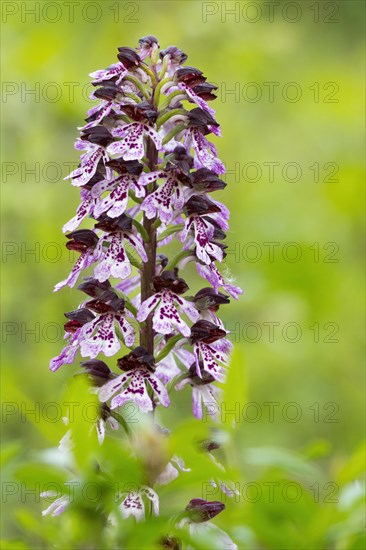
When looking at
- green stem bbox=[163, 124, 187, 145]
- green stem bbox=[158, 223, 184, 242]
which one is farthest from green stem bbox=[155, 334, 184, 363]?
green stem bbox=[163, 124, 187, 145]

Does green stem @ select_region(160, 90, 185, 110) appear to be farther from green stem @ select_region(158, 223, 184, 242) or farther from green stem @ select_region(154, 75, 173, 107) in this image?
green stem @ select_region(158, 223, 184, 242)

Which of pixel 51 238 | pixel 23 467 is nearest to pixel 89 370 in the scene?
pixel 23 467

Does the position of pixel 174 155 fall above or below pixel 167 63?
below

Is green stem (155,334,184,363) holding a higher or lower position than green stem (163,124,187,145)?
lower

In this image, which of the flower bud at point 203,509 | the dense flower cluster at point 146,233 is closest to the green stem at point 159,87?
the dense flower cluster at point 146,233

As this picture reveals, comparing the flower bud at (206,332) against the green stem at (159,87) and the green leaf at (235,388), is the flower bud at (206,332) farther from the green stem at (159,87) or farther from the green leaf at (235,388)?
the green leaf at (235,388)

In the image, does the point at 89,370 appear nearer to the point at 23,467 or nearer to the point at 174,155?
the point at 174,155

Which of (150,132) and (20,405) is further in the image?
(150,132)
